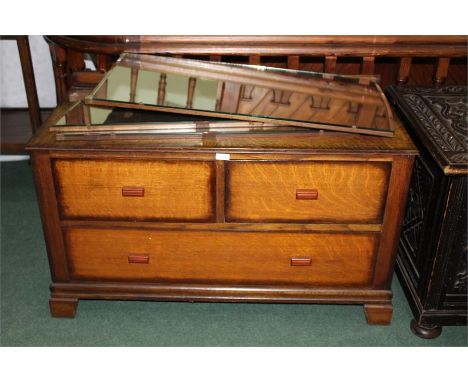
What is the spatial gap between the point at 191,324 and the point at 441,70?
1.62 meters

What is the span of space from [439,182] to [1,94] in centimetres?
277

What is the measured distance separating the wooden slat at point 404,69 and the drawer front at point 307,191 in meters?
0.71

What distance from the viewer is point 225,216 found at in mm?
2129

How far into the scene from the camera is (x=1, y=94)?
352 centimetres

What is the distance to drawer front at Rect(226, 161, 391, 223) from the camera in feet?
6.65

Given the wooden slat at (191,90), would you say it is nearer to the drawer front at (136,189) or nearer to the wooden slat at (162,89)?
the wooden slat at (162,89)

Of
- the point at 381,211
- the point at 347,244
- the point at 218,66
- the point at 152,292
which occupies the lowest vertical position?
the point at 152,292

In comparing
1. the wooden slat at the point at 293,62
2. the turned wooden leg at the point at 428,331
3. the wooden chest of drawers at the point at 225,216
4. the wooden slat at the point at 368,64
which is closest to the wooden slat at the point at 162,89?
the wooden chest of drawers at the point at 225,216

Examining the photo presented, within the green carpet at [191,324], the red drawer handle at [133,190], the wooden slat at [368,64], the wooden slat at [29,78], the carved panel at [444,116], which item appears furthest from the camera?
the wooden slat at [29,78]

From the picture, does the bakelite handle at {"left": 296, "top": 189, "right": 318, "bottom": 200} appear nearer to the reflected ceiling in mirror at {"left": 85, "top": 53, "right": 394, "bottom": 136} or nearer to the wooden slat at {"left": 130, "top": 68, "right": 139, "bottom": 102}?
the reflected ceiling in mirror at {"left": 85, "top": 53, "right": 394, "bottom": 136}

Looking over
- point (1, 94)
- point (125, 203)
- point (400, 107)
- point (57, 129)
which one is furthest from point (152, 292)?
point (1, 94)

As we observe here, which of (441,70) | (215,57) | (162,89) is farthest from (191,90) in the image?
(441,70)

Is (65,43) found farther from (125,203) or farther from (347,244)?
(347,244)

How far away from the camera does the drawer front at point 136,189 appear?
2.04m
